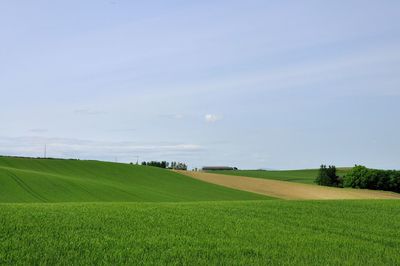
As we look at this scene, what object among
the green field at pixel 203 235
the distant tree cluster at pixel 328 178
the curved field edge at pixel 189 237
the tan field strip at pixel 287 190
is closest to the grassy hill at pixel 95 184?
the tan field strip at pixel 287 190

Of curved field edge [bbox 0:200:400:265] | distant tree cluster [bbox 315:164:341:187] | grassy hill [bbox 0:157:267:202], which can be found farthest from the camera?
distant tree cluster [bbox 315:164:341:187]

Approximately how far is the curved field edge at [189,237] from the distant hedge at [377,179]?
60320mm

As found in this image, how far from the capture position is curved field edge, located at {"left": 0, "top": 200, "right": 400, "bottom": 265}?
9.72 metres

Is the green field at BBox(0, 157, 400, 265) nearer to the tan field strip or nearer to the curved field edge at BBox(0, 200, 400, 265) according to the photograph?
the curved field edge at BBox(0, 200, 400, 265)

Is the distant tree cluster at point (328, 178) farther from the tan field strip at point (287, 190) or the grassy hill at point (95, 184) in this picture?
the grassy hill at point (95, 184)

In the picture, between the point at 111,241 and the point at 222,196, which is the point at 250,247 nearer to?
the point at 111,241

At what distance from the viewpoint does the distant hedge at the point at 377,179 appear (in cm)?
7331

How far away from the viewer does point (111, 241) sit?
34.8ft

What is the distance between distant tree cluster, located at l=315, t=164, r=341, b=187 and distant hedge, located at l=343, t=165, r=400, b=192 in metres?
4.77

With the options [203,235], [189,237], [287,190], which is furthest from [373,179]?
[189,237]

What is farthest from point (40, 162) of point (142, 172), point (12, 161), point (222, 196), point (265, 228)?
point (265, 228)

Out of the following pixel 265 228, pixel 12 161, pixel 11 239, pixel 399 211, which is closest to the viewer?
pixel 11 239

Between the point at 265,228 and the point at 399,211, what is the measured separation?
8786 mm

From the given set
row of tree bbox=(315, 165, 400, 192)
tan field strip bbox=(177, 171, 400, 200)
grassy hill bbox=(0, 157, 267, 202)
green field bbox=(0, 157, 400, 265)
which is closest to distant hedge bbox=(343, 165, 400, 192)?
row of tree bbox=(315, 165, 400, 192)
